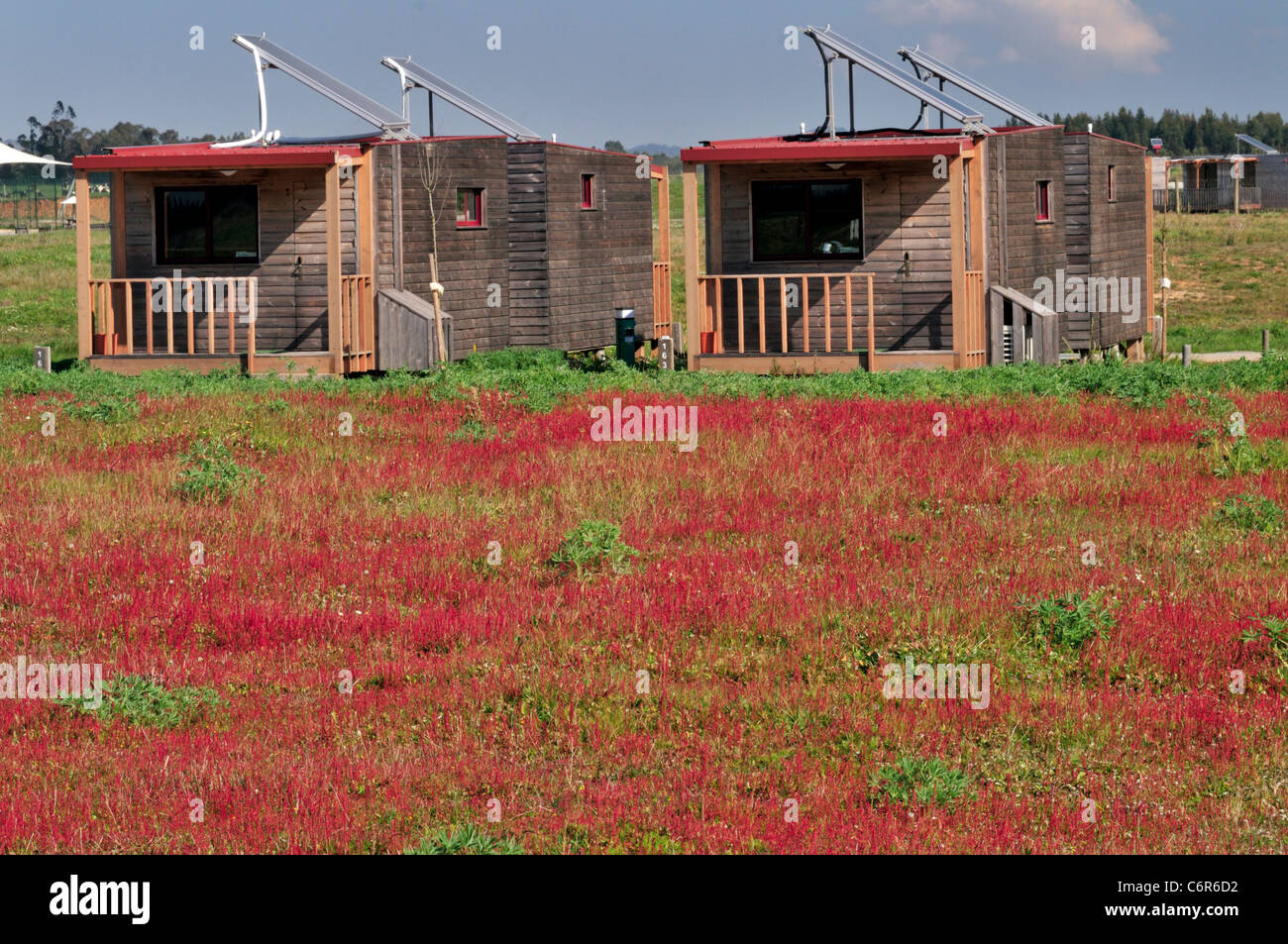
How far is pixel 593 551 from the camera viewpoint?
10781 mm

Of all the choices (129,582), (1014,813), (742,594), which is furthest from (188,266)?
(1014,813)

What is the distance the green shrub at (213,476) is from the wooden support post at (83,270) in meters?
8.18

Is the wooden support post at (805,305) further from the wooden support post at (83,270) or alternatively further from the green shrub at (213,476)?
the wooden support post at (83,270)

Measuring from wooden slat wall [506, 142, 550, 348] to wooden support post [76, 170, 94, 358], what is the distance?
672cm

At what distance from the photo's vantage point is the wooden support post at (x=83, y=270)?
69.5 feet

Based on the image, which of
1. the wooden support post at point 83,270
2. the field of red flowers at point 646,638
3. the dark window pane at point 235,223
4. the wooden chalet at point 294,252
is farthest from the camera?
the dark window pane at point 235,223

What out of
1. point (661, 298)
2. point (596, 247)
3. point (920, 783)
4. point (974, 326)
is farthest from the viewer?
point (661, 298)

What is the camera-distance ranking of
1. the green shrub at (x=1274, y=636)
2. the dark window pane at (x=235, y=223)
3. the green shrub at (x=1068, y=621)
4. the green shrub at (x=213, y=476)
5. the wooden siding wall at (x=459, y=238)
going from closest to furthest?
the green shrub at (x=1274, y=636)
the green shrub at (x=1068, y=621)
the green shrub at (x=213, y=476)
the dark window pane at (x=235, y=223)
the wooden siding wall at (x=459, y=238)

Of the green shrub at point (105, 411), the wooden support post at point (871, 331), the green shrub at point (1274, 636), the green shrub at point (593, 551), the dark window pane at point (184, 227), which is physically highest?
the dark window pane at point (184, 227)

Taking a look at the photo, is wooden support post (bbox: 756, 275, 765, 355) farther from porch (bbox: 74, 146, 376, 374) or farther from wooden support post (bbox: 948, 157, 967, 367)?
porch (bbox: 74, 146, 376, 374)

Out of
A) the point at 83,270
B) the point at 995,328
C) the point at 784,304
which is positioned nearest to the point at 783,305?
the point at 784,304

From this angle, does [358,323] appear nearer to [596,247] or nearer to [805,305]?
[805,305]

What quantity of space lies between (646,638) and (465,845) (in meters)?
3.31

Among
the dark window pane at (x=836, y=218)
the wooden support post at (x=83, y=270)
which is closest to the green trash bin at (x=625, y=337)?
the dark window pane at (x=836, y=218)
